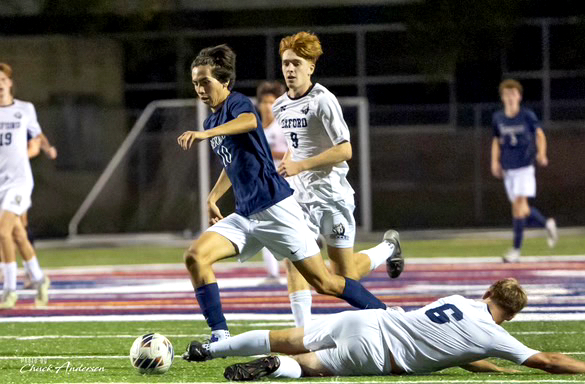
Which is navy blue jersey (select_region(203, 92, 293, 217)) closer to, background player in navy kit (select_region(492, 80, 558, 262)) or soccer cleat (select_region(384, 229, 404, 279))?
soccer cleat (select_region(384, 229, 404, 279))

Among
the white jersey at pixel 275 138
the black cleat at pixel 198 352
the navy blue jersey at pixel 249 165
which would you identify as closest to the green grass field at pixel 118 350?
the black cleat at pixel 198 352

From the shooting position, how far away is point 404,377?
7152mm

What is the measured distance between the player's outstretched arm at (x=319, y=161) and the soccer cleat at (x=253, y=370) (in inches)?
69.0

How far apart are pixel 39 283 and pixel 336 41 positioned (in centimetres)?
1500

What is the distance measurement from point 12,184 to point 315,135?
3.96 m

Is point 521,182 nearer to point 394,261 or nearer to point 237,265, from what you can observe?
point 237,265

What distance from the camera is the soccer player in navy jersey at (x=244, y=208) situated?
7730mm

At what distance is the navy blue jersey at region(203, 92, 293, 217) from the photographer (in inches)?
309

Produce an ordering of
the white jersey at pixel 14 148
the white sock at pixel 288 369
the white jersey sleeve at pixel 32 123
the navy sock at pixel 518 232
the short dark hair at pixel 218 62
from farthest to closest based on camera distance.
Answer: the navy sock at pixel 518 232, the white jersey sleeve at pixel 32 123, the white jersey at pixel 14 148, the short dark hair at pixel 218 62, the white sock at pixel 288 369

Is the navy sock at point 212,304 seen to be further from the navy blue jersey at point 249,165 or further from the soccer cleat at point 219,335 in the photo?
the navy blue jersey at point 249,165

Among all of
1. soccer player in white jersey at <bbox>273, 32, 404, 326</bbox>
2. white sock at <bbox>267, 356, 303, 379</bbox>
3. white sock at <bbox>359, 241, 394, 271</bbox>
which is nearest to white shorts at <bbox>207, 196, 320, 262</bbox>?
soccer player in white jersey at <bbox>273, 32, 404, 326</bbox>

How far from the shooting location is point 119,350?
884cm

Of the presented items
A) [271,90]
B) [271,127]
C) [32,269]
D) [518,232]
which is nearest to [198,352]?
[32,269]

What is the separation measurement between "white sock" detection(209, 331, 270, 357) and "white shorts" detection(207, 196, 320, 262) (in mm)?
813
